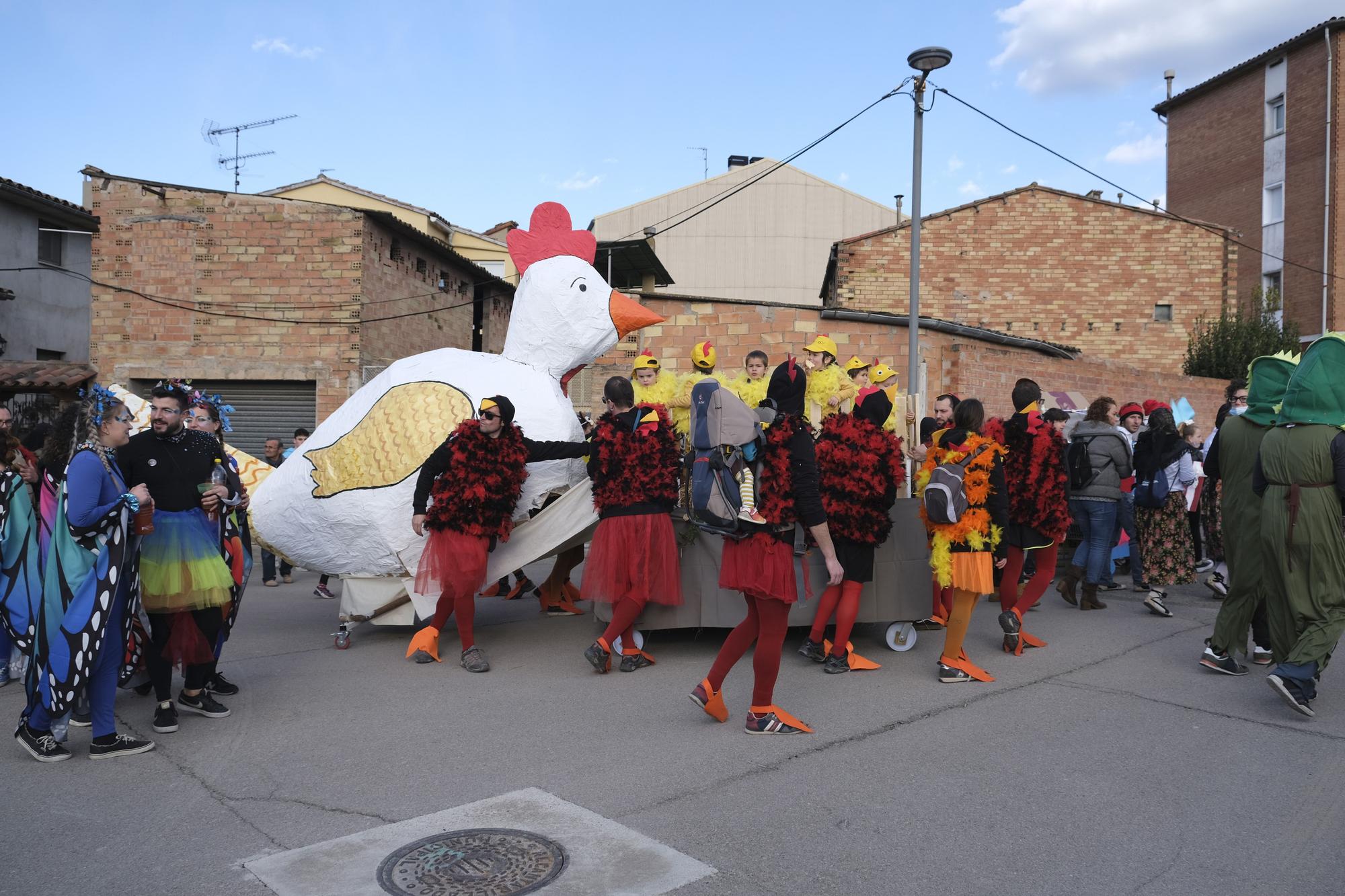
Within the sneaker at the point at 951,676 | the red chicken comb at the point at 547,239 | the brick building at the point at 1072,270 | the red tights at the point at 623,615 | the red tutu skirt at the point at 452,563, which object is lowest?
the sneaker at the point at 951,676

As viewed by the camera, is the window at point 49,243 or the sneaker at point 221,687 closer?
the sneaker at point 221,687

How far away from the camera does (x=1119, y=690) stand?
5824 millimetres

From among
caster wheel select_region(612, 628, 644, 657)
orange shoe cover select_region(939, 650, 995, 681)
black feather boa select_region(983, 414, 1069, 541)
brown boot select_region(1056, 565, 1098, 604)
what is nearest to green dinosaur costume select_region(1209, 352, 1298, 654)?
black feather boa select_region(983, 414, 1069, 541)

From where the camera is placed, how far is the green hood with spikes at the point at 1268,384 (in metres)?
5.90

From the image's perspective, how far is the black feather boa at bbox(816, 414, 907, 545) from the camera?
624 cm

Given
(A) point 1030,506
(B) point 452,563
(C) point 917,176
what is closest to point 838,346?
(C) point 917,176

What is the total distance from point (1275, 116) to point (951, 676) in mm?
33204

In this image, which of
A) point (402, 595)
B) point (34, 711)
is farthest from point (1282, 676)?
point (34, 711)

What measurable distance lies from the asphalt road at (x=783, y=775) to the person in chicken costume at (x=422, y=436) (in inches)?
31.7

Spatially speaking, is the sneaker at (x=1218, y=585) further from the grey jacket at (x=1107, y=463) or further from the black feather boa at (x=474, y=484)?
the black feather boa at (x=474, y=484)

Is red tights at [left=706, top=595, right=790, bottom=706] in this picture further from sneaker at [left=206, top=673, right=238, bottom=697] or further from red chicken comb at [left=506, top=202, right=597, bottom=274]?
red chicken comb at [left=506, top=202, right=597, bottom=274]

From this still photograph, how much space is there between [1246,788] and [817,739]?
1.87 metres

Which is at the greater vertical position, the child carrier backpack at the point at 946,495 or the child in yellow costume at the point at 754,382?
the child in yellow costume at the point at 754,382

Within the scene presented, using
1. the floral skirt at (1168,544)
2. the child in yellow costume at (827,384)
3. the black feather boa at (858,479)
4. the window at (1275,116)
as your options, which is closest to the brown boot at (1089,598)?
the floral skirt at (1168,544)
